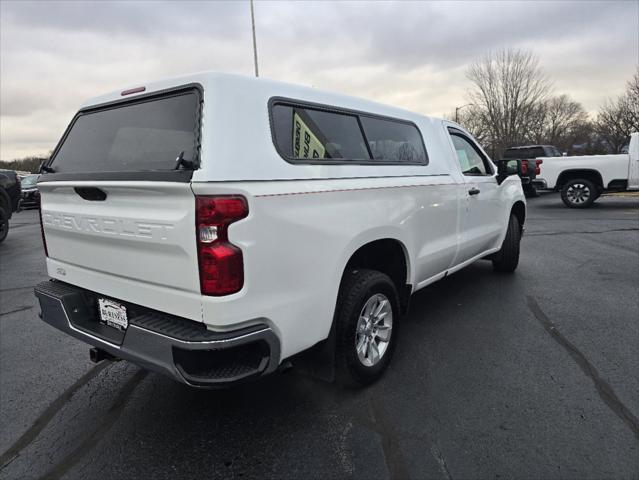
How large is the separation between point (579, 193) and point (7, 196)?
48.6 ft

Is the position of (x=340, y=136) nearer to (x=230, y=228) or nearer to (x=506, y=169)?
(x=230, y=228)

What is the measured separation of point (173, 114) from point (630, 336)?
389 centimetres

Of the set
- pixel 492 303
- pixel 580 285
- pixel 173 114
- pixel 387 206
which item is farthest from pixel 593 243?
pixel 173 114

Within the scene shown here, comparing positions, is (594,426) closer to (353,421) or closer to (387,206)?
(353,421)

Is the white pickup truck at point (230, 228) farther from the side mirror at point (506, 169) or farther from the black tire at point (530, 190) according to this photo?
the black tire at point (530, 190)

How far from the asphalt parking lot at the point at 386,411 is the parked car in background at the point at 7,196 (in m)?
6.39

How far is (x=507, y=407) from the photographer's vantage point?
8.84 ft

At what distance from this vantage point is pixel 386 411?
2701 mm

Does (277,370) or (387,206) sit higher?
(387,206)

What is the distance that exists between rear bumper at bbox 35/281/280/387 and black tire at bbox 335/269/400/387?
60 cm

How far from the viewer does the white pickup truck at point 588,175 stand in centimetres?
1178

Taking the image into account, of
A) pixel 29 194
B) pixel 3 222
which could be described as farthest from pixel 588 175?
pixel 29 194

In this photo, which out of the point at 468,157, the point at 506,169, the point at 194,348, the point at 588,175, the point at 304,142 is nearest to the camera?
the point at 194,348

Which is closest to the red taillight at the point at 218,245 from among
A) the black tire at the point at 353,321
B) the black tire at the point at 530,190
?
the black tire at the point at 353,321
